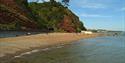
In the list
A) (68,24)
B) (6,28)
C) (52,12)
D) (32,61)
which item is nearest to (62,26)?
(68,24)

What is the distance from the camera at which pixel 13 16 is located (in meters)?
83.0

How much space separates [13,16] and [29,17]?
40.2ft

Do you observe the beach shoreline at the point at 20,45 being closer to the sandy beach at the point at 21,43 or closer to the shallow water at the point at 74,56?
the sandy beach at the point at 21,43

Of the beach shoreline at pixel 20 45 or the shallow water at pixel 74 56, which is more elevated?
the beach shoreline at pixel 20 45

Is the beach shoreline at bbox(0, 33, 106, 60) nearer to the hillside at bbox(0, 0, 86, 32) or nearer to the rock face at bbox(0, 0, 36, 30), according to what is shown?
the hillside at bbox(0, 0, 86, 32)

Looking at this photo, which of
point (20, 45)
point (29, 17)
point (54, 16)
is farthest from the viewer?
point (54, 16)

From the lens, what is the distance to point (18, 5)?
303 feet

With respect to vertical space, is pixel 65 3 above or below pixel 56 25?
above

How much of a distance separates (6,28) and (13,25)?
4.72 m

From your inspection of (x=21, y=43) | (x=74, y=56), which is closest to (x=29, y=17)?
(x=21, y=43)

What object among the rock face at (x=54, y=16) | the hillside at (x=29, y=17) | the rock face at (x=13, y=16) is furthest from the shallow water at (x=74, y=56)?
the rock face at (x=54, y=16)

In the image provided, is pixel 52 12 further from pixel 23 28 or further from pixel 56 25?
pixel 23 28

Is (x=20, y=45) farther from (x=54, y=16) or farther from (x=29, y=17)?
(x=54, y=16)

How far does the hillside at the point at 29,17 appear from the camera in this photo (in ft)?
264
